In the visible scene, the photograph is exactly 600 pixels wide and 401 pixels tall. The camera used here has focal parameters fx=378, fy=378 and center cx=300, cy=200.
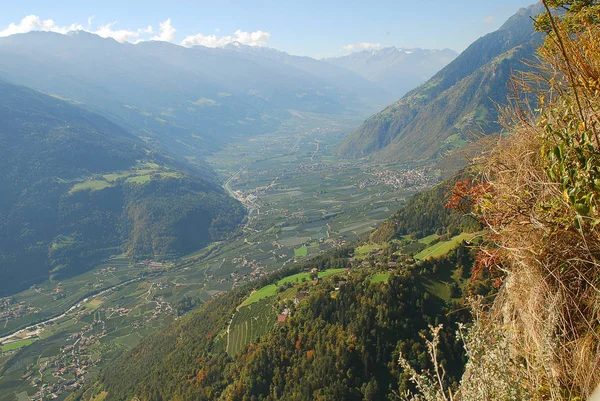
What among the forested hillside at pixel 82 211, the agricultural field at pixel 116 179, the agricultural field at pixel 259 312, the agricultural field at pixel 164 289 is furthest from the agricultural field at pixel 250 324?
the agricultural field at pixel 116 179

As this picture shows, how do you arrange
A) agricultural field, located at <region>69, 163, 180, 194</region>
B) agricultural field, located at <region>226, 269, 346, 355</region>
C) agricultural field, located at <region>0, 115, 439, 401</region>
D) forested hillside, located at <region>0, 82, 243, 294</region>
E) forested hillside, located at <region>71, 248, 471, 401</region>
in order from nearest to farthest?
forested hillside, located at <region>71, 248, 471, 401</region>
agricultural field, located at <region>226, 269, 346, 355</region>
agricultural field, located at <region>0, 115, 439, 401</region>
forested hillside, located at <region>0, 82, 243, 294</region>
agricultural field, located at <region>69, 163, 180, 194</region>

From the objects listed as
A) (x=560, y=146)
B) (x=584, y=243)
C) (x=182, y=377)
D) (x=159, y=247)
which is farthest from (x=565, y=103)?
(x=159, y=247)

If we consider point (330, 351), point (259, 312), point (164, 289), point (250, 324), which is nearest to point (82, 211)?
point (164, 289)

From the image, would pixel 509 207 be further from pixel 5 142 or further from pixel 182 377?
pixel 5 142

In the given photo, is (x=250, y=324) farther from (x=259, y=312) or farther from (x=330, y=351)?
(x=330, y=351)

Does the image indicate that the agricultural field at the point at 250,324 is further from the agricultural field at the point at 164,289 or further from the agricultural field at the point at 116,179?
the agricultural field at the point at 116,179

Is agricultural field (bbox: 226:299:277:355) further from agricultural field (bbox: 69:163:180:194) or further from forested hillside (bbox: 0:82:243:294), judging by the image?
agricultural field (bbox: 69:163:180:194)

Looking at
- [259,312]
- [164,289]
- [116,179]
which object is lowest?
[164,289]

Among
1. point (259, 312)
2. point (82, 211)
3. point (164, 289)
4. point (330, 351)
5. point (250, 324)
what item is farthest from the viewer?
point (82, 211)

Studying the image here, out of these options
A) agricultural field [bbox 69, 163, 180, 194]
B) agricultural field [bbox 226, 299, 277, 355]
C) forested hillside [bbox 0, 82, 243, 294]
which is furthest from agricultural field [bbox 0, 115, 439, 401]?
forested hillside [bbox 0, 82, 243, 294]
